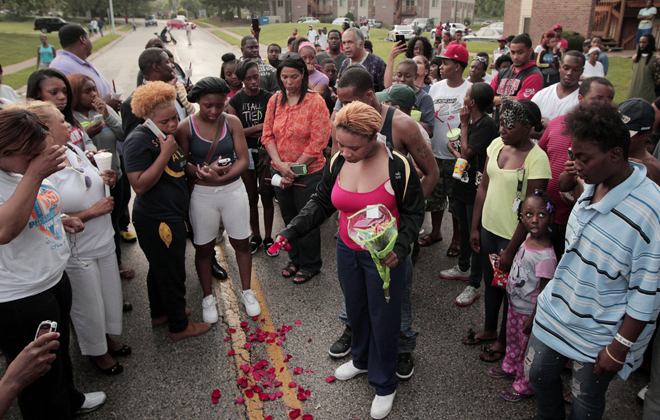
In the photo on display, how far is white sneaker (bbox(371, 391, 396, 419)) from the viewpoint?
335 centimetres

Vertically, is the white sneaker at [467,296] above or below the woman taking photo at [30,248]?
below

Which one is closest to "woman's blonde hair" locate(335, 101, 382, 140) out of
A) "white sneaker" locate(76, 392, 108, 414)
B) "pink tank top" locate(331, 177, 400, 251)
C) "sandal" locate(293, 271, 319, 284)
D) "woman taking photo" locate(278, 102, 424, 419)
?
"woman taking photo" locate(278, 102, 424, 419)

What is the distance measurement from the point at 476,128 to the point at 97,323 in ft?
13.2

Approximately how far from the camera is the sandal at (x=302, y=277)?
531 cm

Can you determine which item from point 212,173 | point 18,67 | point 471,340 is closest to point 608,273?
point 471,340

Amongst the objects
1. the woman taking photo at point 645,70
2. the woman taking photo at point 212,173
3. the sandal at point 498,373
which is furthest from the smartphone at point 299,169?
the woman taking photo at point 645,70

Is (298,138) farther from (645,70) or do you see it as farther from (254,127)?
(645,70)

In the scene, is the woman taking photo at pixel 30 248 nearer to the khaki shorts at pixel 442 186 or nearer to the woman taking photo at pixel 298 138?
the woman taking photo at pixel 298 138

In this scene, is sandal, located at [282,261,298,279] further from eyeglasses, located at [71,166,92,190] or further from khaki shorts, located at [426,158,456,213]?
eyeglasses, located at [71,166,92,190]

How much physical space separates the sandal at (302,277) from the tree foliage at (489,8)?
90.8 m

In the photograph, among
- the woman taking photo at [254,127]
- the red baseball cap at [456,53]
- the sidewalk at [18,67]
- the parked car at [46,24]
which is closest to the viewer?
the woman taking photo at [254,127]

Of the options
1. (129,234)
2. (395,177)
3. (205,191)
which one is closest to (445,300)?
(395,177)

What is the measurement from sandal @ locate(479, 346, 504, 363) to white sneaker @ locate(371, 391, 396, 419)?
3.26 feet

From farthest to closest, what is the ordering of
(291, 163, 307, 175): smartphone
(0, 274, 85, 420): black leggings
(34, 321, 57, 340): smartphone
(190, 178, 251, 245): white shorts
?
(291, 163, 307, 175): smartphone → (190, 178, 251, 245): white shorts → (0, 274, 85, 420): black leggings → (34, 321, 57, 340): smartphone
